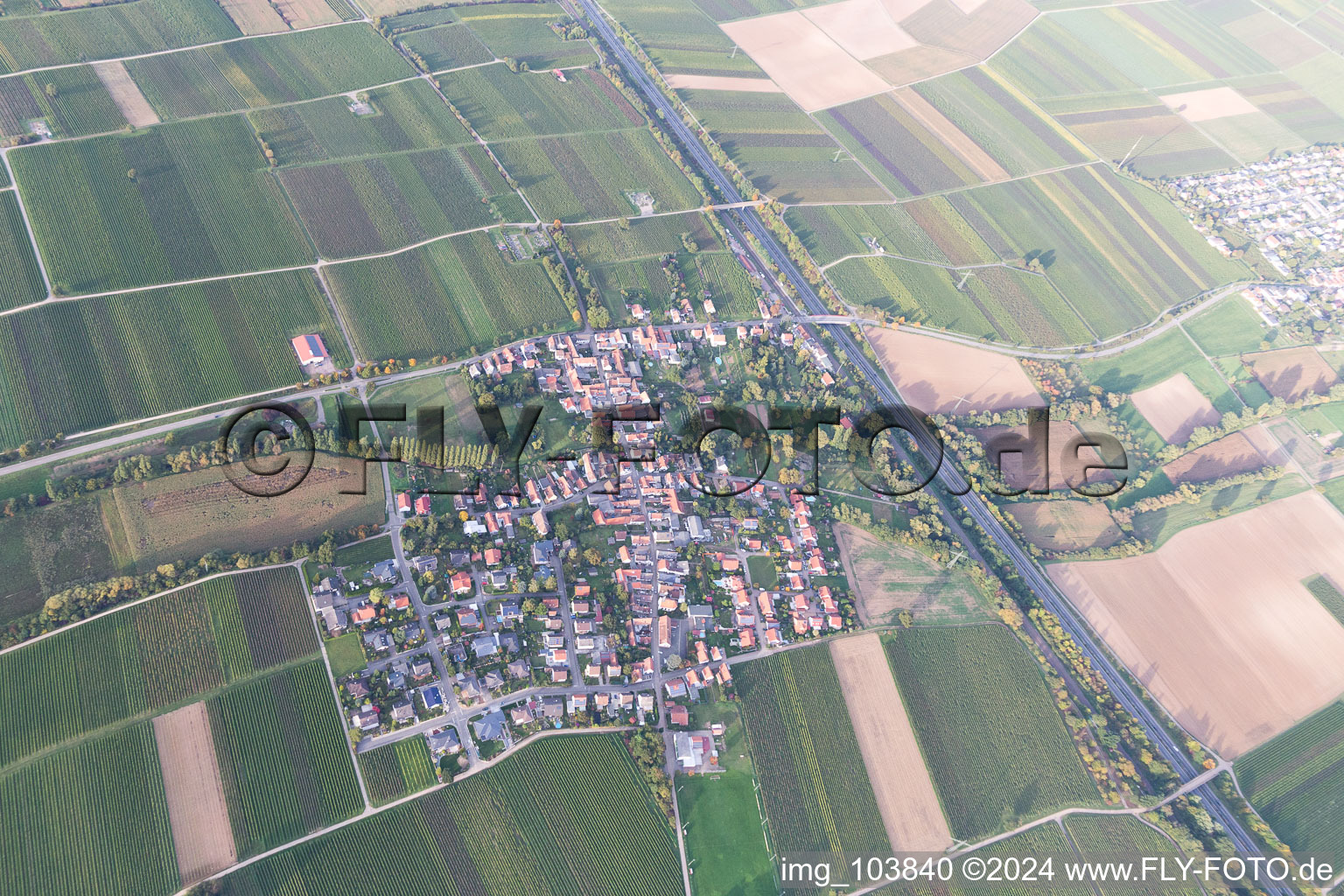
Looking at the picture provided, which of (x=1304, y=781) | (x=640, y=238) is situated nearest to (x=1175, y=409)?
(x=1304, y=781)

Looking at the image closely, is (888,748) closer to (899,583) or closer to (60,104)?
(899,583)

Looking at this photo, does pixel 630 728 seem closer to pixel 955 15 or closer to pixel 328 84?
pixel 328 84

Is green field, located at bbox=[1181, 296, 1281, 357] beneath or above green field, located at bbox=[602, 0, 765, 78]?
beneath

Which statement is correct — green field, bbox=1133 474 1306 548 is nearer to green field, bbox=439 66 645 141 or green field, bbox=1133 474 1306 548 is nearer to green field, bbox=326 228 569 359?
green field, bbox=326 228 569 359

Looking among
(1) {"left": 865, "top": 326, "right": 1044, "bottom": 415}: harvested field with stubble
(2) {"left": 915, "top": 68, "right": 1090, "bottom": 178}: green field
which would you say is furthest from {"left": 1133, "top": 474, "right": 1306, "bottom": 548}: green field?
(2) {"left": 915, "top": 68, "right": 1090, "bottom": 178}: green field

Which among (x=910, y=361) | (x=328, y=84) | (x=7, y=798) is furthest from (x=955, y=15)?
(x=7, y=798)

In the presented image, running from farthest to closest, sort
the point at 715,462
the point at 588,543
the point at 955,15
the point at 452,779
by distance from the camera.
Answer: the point at 955,15 < the point at 715,462 < the point at 588,543 < the point at 452,779

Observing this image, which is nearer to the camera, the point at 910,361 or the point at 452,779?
the point at 452,779
